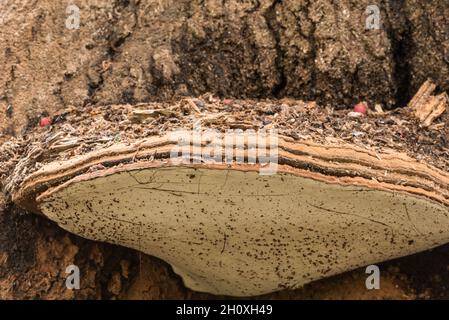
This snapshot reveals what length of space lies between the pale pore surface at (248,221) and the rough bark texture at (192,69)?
1.18ft

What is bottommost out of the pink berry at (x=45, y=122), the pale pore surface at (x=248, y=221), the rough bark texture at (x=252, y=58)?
the pale pore surface at (x=248, y=221)

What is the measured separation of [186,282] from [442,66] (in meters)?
1.36

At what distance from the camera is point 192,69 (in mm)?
4059

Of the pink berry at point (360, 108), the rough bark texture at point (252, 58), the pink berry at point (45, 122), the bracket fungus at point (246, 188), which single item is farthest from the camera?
the rough bark texture at point (252, 58)

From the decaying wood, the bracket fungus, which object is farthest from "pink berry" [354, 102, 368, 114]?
the decaying wood

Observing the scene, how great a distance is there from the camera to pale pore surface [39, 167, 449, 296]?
3082 millimetres

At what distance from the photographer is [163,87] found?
405 centimetres

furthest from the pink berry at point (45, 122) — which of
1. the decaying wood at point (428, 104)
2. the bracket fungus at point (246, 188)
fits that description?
the decaying wood at point (428, 104)

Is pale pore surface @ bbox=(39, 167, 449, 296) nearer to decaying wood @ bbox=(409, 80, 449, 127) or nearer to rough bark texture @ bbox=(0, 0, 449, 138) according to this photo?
decaying wood @ bbox=(409, 80, 449, 127)

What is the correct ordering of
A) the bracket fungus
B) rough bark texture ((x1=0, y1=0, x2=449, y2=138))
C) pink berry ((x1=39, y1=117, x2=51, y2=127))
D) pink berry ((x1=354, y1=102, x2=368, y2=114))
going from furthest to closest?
1. rough bark texture ((x1=0, y1=0, x2=449, y2=138))
2. pink berry ((x1=39, y1=117, x2=51, y2=127))
3. pink berry ((x1=354, y1=102, x2=368, y2=114))
4. the bracket fungus

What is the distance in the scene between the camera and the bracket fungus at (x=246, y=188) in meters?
3.07

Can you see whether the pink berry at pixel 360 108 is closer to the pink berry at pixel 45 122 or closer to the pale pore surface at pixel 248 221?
the pale pore surface at pixel 248 221

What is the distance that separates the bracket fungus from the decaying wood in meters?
0.10
